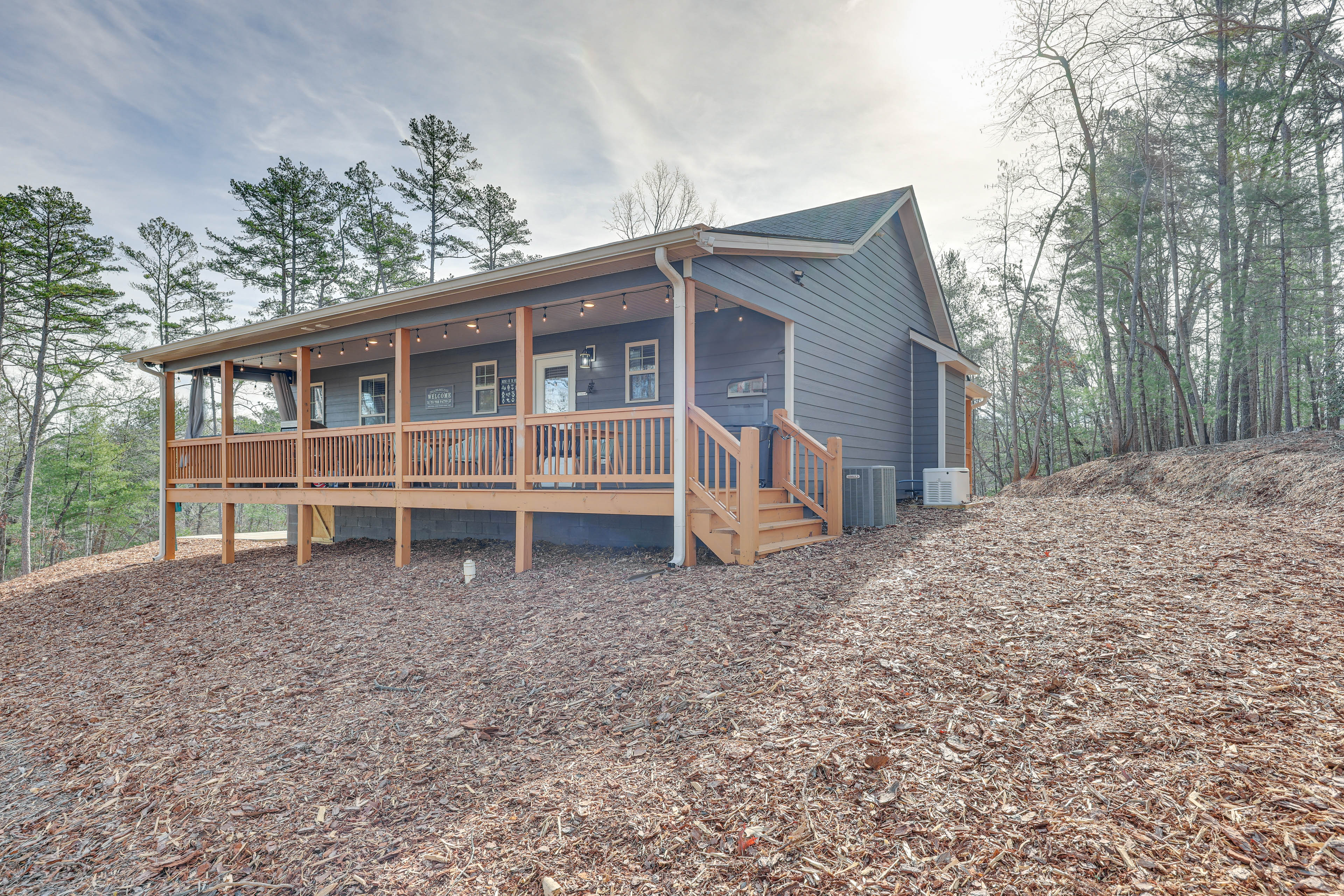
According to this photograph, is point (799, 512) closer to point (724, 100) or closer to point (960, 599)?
point (960, 599)

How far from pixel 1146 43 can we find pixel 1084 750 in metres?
12.6

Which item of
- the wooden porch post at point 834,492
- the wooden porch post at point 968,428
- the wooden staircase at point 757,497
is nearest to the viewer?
the wooden staircase at point 757,497

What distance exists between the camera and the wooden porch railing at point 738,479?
17.7 ft

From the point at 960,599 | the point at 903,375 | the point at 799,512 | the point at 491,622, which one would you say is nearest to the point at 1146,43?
the point at 903,375

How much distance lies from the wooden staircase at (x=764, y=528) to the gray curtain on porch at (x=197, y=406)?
9.87 metres

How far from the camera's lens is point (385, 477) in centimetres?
798

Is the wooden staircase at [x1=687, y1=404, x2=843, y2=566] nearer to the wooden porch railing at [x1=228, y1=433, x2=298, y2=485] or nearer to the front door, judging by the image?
the front door

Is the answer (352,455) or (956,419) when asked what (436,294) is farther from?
(956,419)

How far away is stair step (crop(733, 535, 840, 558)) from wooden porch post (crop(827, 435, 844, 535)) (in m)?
0.13

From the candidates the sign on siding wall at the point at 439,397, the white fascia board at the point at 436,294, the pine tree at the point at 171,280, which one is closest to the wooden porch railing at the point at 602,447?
the white fascia board at the point at 436,294

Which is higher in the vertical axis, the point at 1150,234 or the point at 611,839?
the point at 1150,234

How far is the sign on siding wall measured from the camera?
36.2 feet

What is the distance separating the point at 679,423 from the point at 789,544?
1.75 meters

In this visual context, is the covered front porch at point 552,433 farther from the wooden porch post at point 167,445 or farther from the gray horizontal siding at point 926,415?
the gray horizontal siding at point 926,415
